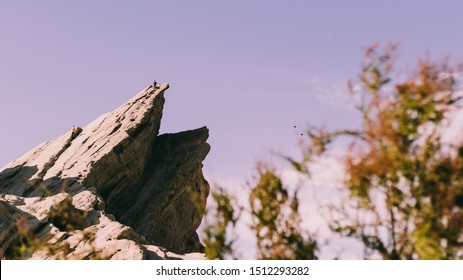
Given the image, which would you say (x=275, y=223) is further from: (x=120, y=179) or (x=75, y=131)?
(x=75, y=131)

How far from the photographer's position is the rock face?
35344 mm

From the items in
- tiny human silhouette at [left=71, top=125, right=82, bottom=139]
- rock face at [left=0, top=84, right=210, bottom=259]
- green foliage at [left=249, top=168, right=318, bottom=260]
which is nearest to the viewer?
green foliage at [left=249, top=168, right=318, bottom=260]

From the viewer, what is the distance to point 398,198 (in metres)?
12.4

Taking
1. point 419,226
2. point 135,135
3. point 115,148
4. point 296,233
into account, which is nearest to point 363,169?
point 419,226

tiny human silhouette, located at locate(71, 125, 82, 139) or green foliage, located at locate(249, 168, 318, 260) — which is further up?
tiny human silhouette, located at locate(71, 125, 82, 139)

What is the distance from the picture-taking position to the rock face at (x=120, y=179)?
116 feet

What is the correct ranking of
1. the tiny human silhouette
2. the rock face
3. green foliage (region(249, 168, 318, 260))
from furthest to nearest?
the tiny human silhouette
the rock face
green foliage (region(249, 168, 318, 260))

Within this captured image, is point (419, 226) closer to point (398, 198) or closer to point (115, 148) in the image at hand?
point (398, 198)

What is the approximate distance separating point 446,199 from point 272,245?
17.7 feet

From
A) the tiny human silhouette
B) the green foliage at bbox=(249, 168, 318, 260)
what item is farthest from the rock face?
the green foliage at bbox=(249, 168, 318, 260)

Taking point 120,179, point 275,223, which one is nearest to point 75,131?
point 120,179

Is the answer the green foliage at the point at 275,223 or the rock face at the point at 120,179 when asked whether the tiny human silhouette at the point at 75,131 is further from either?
the green foliage at the point at 275,223

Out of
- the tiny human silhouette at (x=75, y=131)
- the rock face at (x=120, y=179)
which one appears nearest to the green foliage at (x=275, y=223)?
the rock face at (x=120, y=179)

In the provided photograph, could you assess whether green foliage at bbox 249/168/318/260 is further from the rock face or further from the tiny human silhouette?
the tiny human silhouette
